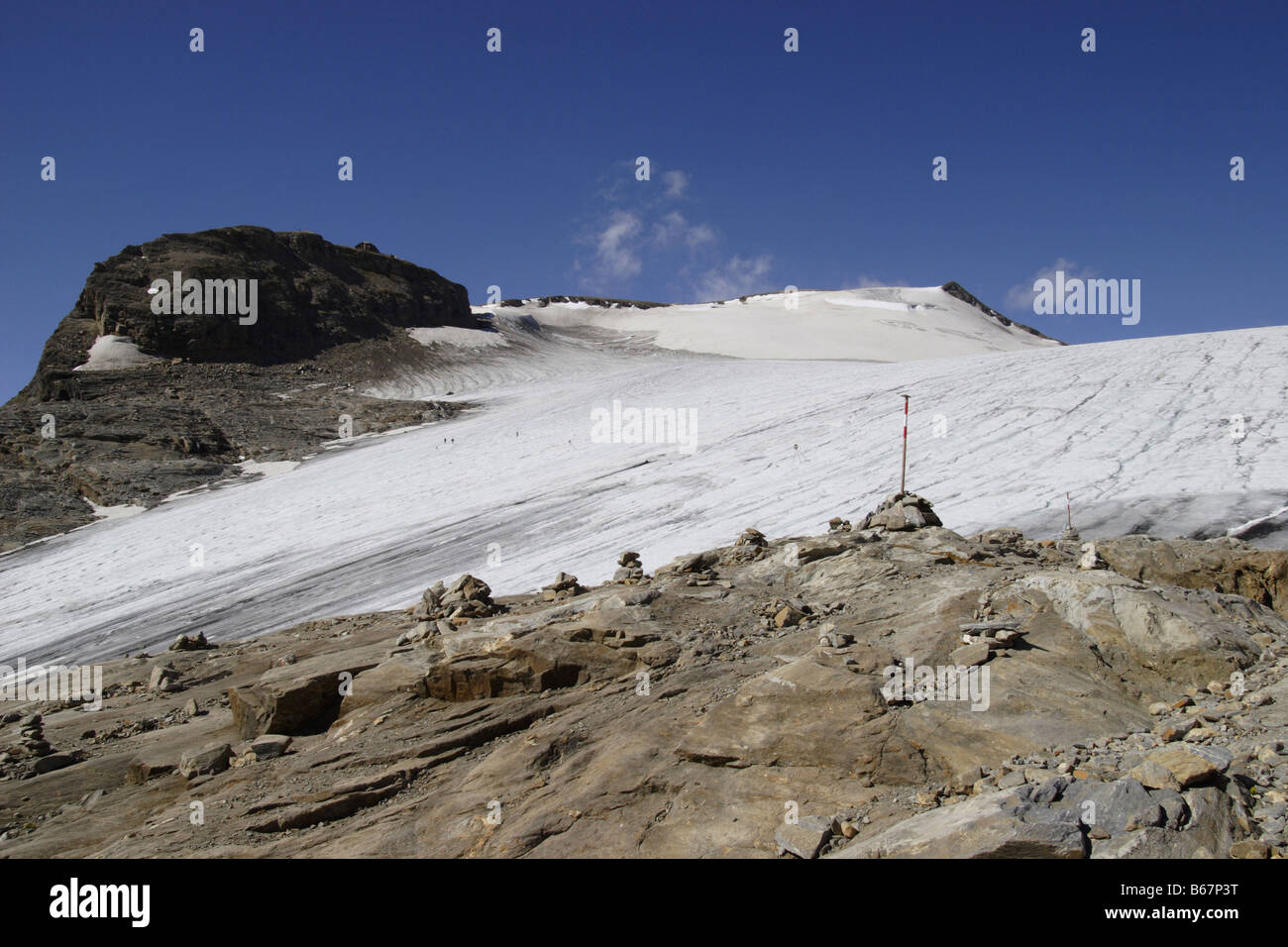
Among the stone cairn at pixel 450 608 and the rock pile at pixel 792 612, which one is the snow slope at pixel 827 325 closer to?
the stone cairn at pixel 450 608

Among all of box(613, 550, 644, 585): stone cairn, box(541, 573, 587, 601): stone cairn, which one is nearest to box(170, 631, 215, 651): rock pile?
box(541, 573, 587, 601): stone cairn

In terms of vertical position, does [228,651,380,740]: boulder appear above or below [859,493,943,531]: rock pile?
below

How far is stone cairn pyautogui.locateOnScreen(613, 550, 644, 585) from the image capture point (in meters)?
8.98

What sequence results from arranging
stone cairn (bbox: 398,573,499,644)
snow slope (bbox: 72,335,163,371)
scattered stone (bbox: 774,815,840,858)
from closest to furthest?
1. scattered stone (bbox: 774,815,840,858)
2. stone cairn (bbox: 398,573,499,644)
3. snow slope (bbox: 72,335,163,371)

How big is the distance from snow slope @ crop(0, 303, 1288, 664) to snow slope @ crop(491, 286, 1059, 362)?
26868 millimetres

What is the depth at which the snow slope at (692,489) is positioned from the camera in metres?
13.4

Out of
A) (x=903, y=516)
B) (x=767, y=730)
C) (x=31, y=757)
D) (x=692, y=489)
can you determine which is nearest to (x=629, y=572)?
(x=903, y=516)

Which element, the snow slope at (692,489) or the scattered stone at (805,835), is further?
the snow slope at (692,489)

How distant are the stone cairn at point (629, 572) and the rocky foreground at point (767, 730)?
85 cm

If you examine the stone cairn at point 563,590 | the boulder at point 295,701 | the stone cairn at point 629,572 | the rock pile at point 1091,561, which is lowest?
the boulder at point 295,701

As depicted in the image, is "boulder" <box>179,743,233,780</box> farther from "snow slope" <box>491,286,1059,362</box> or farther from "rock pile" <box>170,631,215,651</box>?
"snow slope" <box>491,286,1059,362</box>

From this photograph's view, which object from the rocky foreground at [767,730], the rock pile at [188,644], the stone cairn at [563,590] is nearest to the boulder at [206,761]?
the rocky foreground at [767,730]
